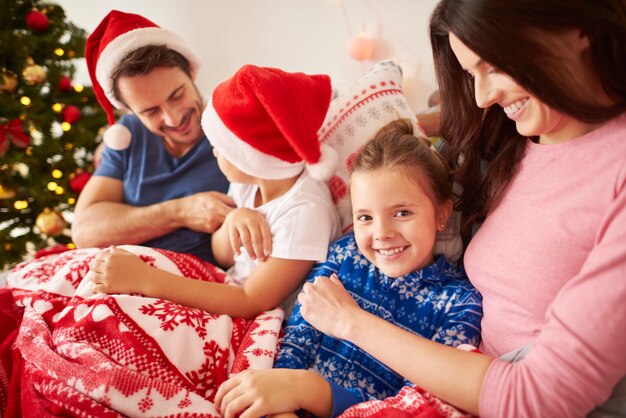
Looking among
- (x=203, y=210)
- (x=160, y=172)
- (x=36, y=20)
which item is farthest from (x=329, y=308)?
(x=36, y=20)

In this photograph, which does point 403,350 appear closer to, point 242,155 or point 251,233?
point 251,233

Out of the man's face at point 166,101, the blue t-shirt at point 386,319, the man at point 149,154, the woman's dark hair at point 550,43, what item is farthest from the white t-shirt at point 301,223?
the woman's dark hair at point 550,43

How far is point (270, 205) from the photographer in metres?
1.41

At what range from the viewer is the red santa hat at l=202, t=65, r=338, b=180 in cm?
125

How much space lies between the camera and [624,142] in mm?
816

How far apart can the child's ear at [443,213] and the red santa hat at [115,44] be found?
112 centimetres

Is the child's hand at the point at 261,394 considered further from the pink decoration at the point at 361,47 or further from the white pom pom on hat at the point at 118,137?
the pink decoration at the point at 361,47

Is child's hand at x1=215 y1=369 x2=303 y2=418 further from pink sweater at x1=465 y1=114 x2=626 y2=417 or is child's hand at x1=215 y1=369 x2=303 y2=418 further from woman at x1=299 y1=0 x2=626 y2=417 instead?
pink sweater at x1=465 y1=114 x2=626 y2=417

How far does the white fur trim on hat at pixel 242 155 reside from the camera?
130cm

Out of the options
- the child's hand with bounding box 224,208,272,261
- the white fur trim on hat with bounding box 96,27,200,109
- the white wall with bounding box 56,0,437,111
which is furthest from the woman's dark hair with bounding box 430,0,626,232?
the white wall with bounding box 56,0,437,111

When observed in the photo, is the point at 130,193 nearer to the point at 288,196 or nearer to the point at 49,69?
the point at 288,196

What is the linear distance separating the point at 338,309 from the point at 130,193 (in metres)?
1.11

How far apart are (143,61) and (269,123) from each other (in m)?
0.59

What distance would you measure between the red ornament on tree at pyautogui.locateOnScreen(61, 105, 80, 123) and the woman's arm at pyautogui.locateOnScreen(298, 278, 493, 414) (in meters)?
1.78
